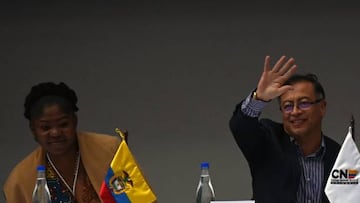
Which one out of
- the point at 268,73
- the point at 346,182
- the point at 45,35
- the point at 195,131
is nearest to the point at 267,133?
the point at 268,73

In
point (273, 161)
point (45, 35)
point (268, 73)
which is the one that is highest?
point (45, 35)

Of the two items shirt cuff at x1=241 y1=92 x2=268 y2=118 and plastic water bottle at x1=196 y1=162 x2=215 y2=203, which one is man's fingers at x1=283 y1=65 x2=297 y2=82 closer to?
shirt cuff at x1=241 y1=92 x2=268 y2=118

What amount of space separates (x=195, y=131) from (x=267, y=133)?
5.98ft

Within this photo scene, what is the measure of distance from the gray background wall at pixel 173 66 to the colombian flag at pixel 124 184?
2129 millimetres

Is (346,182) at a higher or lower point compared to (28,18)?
lower

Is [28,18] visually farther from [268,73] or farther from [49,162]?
[268,73]

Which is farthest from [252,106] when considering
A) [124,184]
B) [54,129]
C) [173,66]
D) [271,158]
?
[173,66]

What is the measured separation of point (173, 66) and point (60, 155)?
1.86 metres

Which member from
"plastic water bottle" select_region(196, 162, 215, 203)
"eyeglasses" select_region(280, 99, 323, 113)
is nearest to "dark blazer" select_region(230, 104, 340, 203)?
"eyeglasses" select_region(280, 99, 323, 113)

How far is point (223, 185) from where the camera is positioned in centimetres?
465

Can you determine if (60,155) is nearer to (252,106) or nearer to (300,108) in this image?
(252,106)

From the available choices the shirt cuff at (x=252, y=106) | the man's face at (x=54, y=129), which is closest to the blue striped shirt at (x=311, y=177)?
the shirt cuff at (x=252, y=106)

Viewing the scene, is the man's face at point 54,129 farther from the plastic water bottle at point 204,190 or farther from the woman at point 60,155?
the plastic water bottle at point 204,190

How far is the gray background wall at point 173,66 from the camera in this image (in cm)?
456
